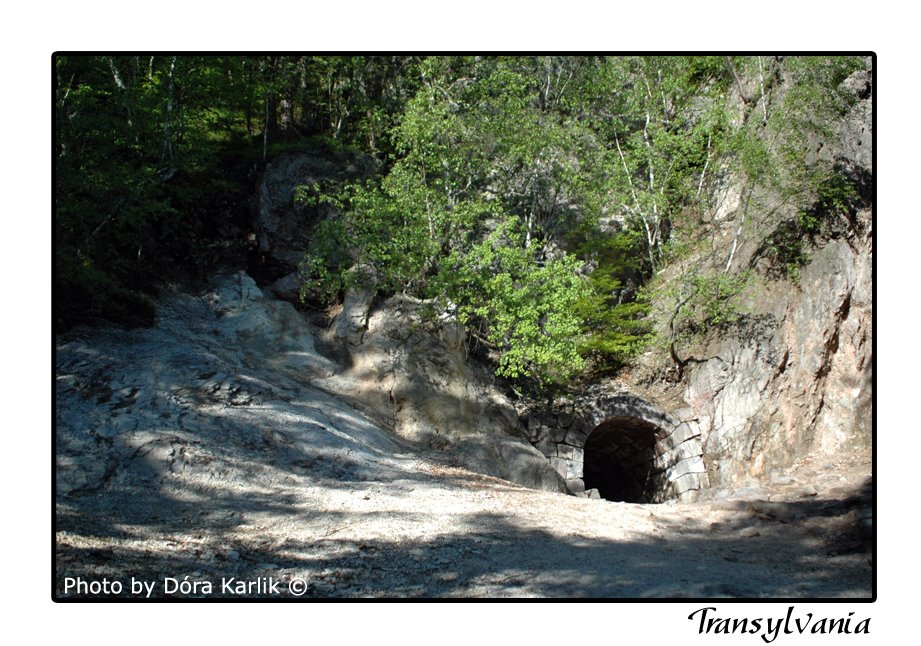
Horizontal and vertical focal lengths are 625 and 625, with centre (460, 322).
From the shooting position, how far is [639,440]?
1439 cm

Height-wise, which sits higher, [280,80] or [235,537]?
[280,80]

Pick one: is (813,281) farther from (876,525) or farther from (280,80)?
(280,80)

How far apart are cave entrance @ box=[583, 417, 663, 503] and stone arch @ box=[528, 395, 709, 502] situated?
A: 0.9 inches

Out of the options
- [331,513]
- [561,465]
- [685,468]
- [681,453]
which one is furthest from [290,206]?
[685,468]

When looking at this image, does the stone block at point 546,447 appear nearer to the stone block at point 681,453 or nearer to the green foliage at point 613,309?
the green foliage at point 613,309

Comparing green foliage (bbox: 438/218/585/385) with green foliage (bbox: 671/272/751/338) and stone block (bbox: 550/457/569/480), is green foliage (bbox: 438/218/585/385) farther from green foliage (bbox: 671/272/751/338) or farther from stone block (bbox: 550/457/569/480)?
green foliage (bbox: 671/272/751/338)

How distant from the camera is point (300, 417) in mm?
9281

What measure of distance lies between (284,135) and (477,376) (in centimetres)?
880

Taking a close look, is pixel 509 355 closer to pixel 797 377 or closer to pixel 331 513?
pixel 797 377

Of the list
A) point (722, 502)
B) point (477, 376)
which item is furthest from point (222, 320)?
point (722, 502)

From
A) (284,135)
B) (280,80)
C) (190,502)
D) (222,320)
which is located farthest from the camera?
(284,135)

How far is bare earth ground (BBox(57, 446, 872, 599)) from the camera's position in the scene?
518cm

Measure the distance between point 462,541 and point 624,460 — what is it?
1018 cm

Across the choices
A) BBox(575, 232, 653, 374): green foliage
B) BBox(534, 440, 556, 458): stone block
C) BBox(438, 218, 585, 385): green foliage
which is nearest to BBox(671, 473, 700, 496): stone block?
BBox(534, 440, 556, 458): stone block
